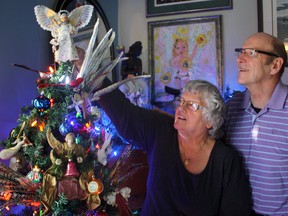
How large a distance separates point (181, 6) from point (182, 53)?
0.42 meters

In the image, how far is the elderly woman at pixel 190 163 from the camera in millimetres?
1362

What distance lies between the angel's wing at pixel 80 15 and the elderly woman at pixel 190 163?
321 mm

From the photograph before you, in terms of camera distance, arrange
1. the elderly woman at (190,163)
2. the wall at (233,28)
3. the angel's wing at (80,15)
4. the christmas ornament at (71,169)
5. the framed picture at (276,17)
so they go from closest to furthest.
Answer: the christmas ornament at (71,169) < the angel's wing at (80,15) < the elderly woman at (190,163) < the framed picture at (276,17) < the wall at (233,28)

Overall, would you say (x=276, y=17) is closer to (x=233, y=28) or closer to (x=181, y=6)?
(x=233, y=28)

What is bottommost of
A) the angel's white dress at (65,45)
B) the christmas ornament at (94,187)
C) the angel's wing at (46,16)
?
the christmas ornament at (94,187)

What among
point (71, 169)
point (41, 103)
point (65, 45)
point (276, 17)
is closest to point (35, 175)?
point (71, 169)

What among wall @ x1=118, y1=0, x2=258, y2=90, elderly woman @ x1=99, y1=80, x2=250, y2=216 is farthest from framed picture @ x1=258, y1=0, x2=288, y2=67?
elderly woman @ x1=99, y1=80, x2=250, y2=216

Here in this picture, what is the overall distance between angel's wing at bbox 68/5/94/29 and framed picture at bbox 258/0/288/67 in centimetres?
176

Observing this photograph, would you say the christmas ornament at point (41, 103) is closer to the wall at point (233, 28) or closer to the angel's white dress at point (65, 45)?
the angel's white dress at point (65, 45)

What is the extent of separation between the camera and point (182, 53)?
2984 millimetres

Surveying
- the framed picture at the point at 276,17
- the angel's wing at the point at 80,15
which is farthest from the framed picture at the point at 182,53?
the angel's wing at the point at 80,15

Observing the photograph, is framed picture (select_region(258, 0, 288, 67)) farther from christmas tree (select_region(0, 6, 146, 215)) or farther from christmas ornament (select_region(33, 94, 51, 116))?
christmas ornament (select_region(33, 94, 51, 116))

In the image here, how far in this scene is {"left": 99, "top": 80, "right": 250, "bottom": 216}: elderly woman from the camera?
4.47 ft

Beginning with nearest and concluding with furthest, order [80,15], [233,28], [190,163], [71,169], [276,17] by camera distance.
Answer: [71,169]
[80,15]
[190,163]
[276,17]
[233,28]
